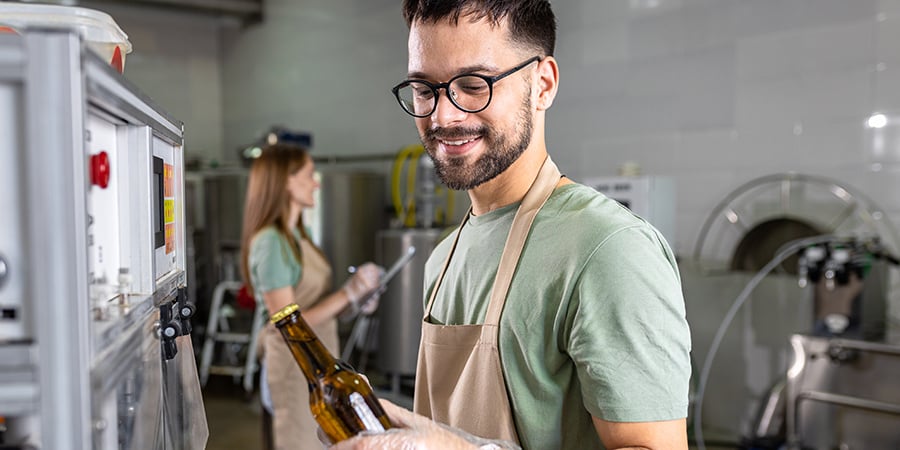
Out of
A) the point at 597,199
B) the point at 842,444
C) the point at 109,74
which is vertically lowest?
the point at 842,444

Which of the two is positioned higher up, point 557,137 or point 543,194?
point 557,137

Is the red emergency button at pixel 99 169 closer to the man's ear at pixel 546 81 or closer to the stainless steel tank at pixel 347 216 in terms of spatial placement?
the man's ear at pixel 546 81

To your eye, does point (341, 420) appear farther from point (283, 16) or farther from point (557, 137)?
point (283, 16)

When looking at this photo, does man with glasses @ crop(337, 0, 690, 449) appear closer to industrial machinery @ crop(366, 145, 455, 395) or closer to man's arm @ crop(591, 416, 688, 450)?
man's arm @ crop(591, 416, 688, 450)

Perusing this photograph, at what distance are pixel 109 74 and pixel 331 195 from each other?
4.74m

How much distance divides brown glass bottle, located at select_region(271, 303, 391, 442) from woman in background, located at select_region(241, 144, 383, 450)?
1645mm

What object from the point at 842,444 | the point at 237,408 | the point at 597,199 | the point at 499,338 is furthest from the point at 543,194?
the point at 237,408

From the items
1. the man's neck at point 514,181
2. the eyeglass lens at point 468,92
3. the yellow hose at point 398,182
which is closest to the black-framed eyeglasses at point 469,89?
the eyeglass lens at point 468,92

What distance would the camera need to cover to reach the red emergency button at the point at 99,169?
2.25ft

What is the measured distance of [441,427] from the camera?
89cm

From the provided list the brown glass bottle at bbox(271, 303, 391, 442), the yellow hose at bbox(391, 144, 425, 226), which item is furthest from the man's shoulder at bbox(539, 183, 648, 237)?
the yellow hose at bbox(391, 144, 425, 226)

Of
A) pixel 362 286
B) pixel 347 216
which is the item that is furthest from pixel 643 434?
pixel 347 216

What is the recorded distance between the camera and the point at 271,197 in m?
2.81

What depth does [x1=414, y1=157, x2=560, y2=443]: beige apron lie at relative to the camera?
103 cm
